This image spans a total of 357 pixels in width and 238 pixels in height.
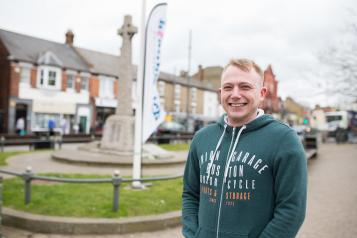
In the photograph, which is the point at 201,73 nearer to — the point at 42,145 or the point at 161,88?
the point at 161,88

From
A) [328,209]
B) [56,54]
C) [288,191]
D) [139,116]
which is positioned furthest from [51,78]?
[288,191]

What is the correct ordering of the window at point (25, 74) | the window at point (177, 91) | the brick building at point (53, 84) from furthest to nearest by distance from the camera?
the window at point (177, 91) → the window at point (25, 74) → the brick building at point (53, 84)

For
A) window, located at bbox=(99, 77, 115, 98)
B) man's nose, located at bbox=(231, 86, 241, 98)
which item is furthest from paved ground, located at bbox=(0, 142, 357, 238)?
window, located at bbox=(99, 77, 115, 98)

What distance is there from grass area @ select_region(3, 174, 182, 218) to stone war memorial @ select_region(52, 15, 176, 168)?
4.17m

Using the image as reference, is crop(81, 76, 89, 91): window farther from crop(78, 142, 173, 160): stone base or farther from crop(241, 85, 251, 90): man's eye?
crop(241, 85, 251, 90): man's eye

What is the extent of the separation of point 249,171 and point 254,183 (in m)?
0.08

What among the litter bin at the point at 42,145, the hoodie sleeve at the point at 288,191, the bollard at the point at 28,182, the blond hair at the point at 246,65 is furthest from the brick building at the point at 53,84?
the hoodie sleeve at the point at 288,191

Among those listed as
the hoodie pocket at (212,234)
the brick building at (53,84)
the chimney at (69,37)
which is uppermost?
the chimney at (69,37)

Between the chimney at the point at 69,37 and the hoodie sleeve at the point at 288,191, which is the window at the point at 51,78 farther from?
the hoodie sleeve at the point at 288,191

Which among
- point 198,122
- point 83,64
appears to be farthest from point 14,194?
point 198,122

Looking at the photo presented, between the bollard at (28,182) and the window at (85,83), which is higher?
the window at (85,83)

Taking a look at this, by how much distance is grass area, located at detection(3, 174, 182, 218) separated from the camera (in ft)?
18.2

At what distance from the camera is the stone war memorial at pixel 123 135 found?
11908mm

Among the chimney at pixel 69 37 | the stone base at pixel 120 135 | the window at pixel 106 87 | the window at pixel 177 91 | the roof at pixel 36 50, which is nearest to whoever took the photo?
the stone base at pixel 120 135
